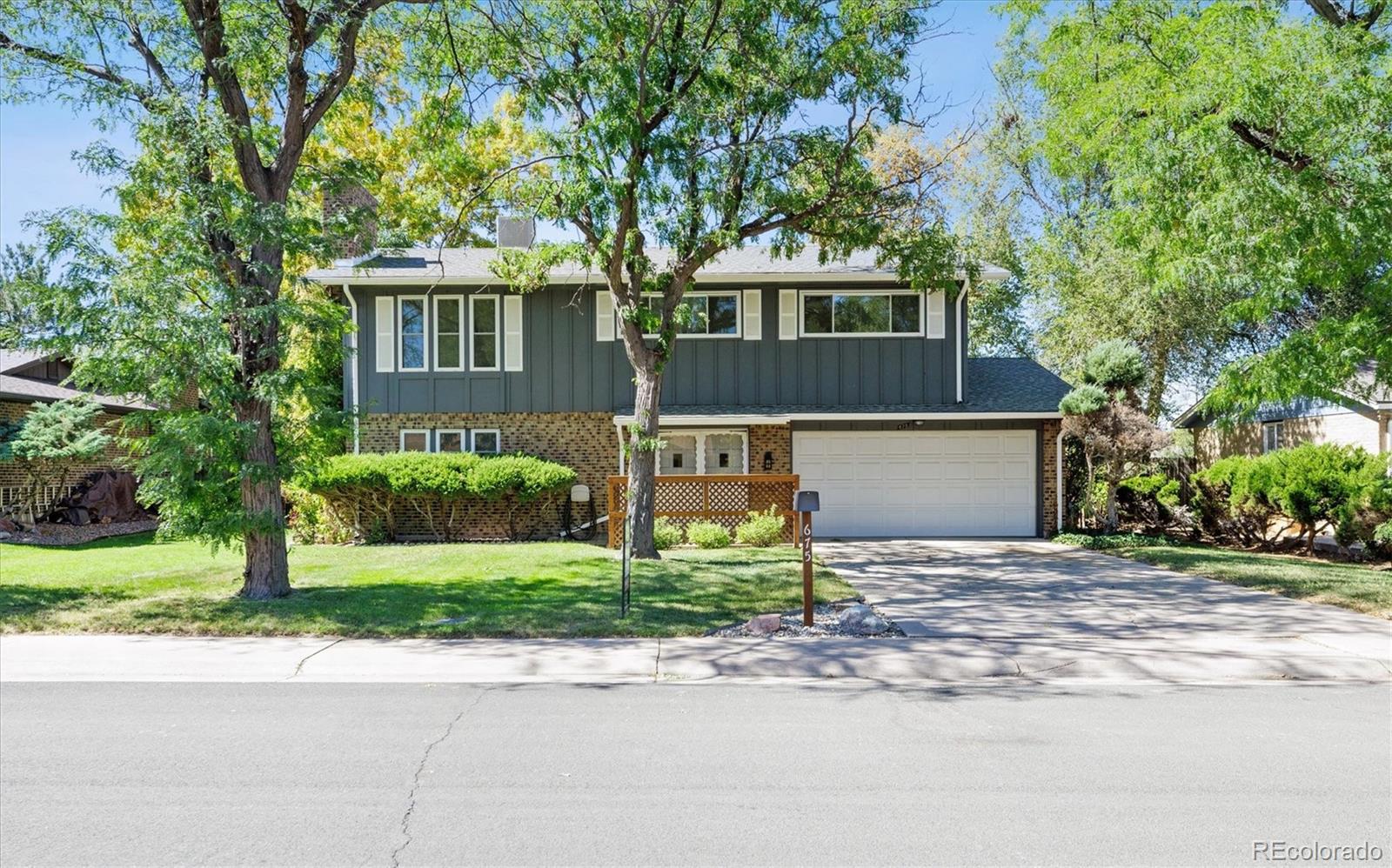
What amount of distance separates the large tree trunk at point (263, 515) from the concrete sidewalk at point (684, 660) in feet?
6.49

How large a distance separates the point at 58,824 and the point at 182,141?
8214 mm

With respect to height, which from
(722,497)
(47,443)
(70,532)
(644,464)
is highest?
(47,443)

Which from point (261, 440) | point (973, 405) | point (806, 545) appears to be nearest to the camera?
point (806, 545)

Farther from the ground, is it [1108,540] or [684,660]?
[684,660]

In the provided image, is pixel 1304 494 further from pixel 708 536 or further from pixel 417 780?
pixel 417 780

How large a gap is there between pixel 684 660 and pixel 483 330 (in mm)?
13292

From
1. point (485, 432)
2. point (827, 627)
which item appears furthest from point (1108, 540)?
point (485, 432)

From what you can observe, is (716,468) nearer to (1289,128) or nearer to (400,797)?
(1289,128)

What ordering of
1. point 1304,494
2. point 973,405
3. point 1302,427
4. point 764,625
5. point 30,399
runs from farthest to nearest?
point 1302,427, point 30,399, point 973,405, point 1304,494, point 764,625

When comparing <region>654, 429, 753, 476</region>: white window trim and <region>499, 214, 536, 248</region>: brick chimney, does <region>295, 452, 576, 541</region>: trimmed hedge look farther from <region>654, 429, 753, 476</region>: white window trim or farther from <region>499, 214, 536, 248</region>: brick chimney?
<region>499, 214, 536, 248</region>: brick chimney

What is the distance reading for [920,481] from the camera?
19547mm

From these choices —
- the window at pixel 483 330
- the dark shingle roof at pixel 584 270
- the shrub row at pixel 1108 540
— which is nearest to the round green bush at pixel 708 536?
the dark shingle roof at pixel 584 270

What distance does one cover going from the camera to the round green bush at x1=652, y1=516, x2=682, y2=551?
16922mm

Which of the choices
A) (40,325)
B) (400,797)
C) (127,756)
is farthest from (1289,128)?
(40,325)
